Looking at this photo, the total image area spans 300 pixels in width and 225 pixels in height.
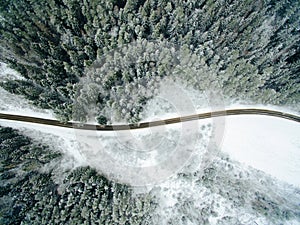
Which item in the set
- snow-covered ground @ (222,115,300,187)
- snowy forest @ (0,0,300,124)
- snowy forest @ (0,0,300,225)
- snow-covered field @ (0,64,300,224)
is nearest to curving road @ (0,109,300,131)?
snow-covered field @ (0,64,300,224)

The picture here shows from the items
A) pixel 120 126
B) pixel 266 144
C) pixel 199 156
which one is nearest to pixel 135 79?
pixel 120 126

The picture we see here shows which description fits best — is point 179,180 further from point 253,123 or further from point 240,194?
point 253,123

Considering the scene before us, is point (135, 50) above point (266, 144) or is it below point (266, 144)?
above

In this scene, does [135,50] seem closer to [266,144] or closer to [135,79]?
[135,79]

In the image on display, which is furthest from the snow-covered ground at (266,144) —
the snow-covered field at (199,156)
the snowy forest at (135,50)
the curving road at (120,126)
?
the snowy forest at (135,50)

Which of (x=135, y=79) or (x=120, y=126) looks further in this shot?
(x=135, y=79)

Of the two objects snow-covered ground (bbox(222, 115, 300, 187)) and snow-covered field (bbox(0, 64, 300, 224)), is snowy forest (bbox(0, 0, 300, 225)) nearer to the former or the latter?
snow-covered field (bbox(0, 64, 300, 224))
